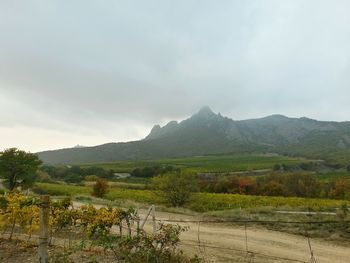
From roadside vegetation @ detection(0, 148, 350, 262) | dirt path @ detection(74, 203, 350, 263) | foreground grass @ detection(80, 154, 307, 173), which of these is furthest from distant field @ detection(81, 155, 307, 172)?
dirt path @ detection(74, 203, 350, 263)

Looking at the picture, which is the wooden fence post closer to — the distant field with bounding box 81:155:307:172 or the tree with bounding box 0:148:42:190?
the tree with bounding box 0:148:42:190

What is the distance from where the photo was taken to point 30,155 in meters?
51.3

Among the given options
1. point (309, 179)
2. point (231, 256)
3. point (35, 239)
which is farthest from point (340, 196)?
point (35, 239)

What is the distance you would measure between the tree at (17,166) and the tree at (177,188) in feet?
57.9

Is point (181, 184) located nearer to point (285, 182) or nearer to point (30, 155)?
point (30, 155)

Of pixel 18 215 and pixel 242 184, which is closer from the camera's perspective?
pixel 18 215

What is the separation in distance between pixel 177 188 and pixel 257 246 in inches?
951

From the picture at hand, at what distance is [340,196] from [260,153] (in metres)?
133

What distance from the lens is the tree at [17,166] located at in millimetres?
49531

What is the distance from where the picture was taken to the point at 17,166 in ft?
164

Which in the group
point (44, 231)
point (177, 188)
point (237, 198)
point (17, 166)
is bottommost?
point (237, 198)

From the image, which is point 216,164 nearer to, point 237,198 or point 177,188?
point 237,198

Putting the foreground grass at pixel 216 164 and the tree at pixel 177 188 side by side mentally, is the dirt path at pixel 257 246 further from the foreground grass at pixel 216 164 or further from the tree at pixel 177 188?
the foreground grass at pixel 216 164

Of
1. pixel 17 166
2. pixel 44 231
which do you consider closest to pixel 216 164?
pixel 17 166
